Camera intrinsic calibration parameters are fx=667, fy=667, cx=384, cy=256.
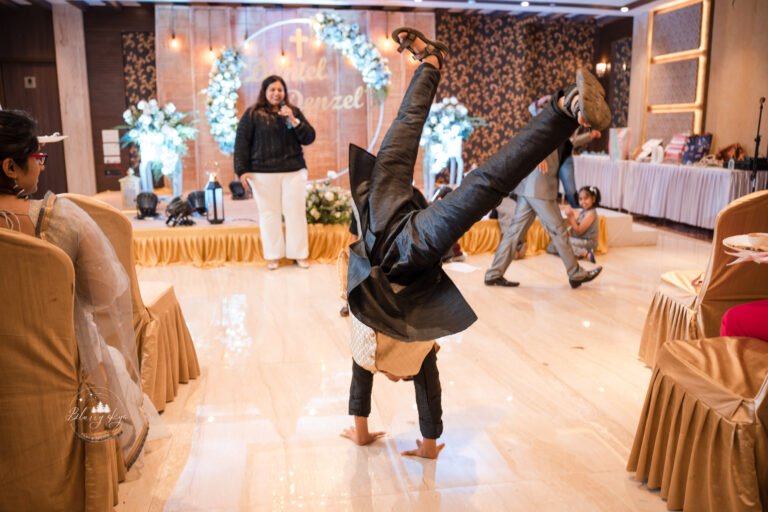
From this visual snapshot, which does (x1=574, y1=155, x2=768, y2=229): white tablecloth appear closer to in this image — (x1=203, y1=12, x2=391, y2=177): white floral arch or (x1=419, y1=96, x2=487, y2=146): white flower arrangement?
(x1=419, y1=96, x2=487, y2=146): white flower arrangement

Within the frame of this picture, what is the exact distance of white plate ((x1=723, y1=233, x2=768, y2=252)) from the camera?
7.44 feet

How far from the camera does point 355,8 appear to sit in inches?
383

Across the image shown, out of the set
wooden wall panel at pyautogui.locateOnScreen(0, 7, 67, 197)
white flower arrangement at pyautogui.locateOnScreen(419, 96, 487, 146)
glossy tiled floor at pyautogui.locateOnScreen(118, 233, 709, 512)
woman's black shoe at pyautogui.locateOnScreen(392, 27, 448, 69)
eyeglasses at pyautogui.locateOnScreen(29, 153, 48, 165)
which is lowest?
glossy tiled floor at pyautogui.locateOnScreen(118, 233, 709, 512)

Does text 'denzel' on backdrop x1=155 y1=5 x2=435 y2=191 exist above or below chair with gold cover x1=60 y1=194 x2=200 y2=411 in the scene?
Answer: above

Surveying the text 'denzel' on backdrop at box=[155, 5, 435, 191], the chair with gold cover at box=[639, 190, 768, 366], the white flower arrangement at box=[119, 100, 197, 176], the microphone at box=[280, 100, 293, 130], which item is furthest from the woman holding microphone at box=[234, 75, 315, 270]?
the text 'denzel' on backdrop at box=[155, 5, 435, 191]

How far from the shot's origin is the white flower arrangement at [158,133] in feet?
21.8

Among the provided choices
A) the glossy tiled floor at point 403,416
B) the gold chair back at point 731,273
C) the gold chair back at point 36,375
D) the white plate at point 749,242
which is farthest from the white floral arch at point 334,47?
the gold chair back at point 36,375

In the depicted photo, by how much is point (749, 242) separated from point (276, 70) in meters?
7.87

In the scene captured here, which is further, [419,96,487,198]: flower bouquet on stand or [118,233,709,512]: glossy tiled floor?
[419,96,487,198]: flower bouquet on stand

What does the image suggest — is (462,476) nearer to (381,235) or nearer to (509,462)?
(509,462)

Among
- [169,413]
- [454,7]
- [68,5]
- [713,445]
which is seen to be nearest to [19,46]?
[68,5]

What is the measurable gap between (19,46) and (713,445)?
1029cm

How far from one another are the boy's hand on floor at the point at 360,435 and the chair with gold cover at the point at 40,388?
112 centimetres

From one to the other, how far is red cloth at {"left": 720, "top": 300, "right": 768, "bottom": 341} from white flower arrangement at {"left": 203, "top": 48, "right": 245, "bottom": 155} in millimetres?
6407
